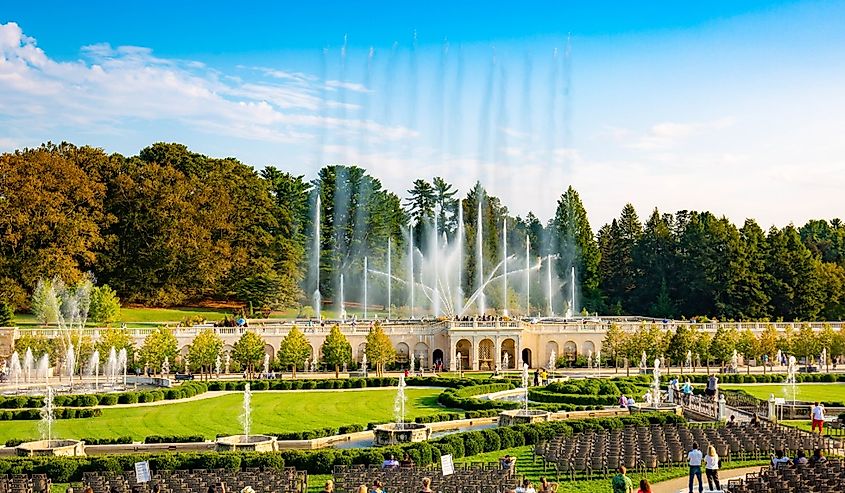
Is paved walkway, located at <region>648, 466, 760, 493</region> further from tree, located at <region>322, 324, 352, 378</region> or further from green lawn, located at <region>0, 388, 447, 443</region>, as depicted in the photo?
tree, located at <region>322, 324, 352, 378</region>

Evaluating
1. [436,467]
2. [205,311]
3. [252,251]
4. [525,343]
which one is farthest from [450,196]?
[436,467]

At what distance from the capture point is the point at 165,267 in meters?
96.6

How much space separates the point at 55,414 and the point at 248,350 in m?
22.6

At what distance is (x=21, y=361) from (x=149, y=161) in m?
40.0

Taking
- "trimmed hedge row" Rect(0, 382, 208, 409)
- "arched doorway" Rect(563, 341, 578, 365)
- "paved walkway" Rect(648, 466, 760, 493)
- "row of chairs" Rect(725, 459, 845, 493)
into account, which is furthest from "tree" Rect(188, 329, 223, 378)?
"row of chairs" Rect(725, 459, 845, 493)

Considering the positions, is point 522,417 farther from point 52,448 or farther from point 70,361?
point 70,361

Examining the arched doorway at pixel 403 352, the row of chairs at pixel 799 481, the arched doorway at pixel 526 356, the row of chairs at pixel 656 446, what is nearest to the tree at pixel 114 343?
the arched doorway at pixel 403 352

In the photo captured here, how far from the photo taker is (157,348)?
66.6m

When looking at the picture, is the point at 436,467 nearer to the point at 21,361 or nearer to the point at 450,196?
the point at 21,361

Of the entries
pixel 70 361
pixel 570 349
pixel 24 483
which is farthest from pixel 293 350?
pixel 24 483

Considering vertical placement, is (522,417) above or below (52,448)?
above

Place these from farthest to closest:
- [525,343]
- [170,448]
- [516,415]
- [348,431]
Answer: [525,343], [516,415], [348,431], [170,448]

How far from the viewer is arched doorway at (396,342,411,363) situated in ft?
256

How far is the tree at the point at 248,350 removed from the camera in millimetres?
68562
